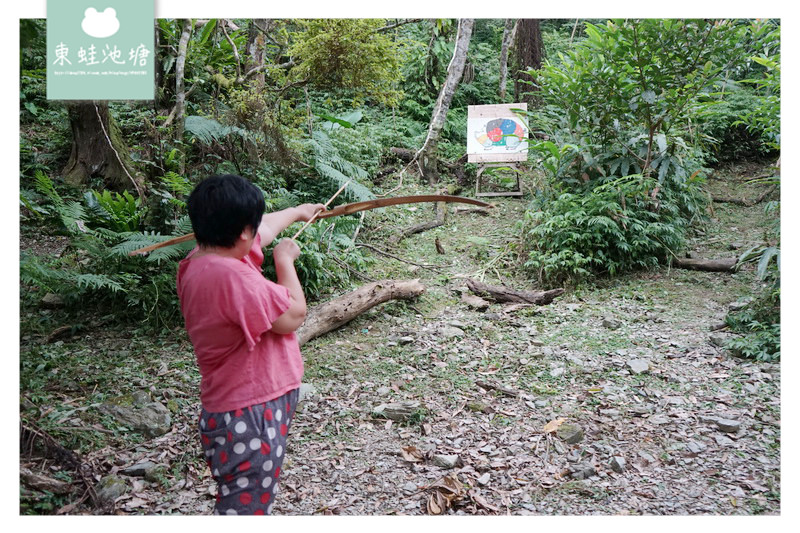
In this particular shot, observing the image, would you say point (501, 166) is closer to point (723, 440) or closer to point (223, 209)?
point (723, 440)

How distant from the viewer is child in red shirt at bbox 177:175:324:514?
4.34ft

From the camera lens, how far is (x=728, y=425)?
2.45m

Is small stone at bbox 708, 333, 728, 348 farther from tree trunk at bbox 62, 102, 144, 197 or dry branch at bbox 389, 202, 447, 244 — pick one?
tree trunk at bbox 62, 102, 144, 197

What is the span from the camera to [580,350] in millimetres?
3314

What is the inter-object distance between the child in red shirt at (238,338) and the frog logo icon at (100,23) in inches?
46.3

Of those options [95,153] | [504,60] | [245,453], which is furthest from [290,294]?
[504,60]

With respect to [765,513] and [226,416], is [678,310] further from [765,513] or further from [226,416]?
[226,416]

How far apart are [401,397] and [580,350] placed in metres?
1.14

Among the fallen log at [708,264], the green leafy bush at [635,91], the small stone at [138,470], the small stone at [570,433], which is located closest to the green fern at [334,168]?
the green leafy bush at [635,91]

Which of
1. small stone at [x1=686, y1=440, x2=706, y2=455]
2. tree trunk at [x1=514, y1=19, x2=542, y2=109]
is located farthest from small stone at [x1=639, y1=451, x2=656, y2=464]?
tree trunk at [x1=514, y1=19, x2=542, y2=109]

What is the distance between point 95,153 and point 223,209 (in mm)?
3371

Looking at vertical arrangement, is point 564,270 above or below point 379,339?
above
